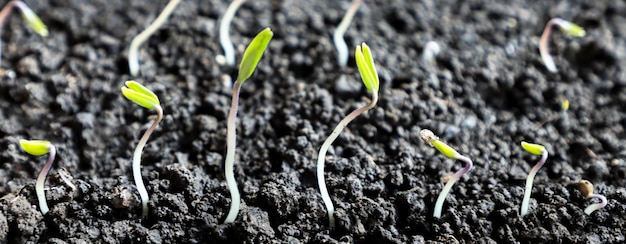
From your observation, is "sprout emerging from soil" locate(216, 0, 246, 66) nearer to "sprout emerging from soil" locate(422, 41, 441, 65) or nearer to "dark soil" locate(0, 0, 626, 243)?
"dark soil" locate(0, 0, 626, 243)

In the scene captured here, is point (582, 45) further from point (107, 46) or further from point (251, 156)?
point (107, 46)

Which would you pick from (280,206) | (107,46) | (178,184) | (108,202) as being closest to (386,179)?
(280,206)

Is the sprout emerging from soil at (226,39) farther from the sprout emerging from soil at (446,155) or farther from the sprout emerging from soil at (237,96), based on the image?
the sprout emerging from soil at (446,155)

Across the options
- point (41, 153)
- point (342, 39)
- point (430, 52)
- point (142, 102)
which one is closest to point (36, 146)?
point (41, 153)

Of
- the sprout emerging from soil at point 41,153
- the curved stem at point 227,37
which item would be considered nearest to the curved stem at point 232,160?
the sprout emerging from soil at point 41,153

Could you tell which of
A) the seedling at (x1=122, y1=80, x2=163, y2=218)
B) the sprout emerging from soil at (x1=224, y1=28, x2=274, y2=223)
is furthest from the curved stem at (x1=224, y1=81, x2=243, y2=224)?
the seedling at (x1=122, y1=80, x2=163, y2=218)

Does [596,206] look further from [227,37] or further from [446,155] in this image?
[227,37]
